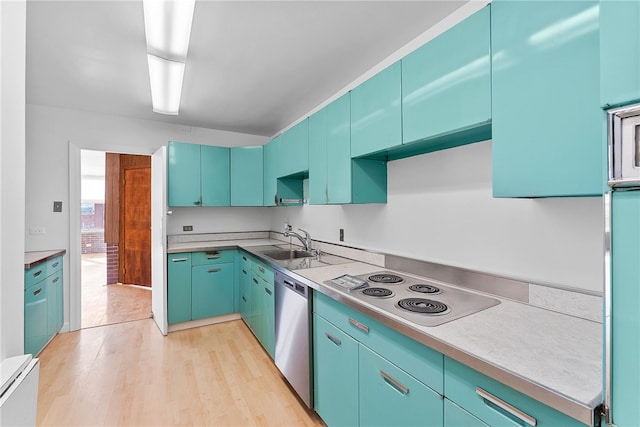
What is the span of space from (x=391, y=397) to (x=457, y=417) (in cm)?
33

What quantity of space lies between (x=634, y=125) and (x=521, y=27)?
72 cm

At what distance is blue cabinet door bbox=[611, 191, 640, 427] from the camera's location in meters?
0.57

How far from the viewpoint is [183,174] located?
341 cm

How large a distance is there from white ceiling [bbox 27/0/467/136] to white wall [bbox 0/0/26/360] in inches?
46.4

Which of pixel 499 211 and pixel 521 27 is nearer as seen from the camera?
pixel 521 27

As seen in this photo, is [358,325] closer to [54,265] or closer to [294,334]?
[294,334]

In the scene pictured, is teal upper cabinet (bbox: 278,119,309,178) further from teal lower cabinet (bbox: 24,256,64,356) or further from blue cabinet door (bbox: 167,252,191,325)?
teal lower cabinet (bbox: 24,256,64,356)

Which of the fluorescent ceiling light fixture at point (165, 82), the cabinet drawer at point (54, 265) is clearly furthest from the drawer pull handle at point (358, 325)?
the cabinet drawer at point (54, 265)

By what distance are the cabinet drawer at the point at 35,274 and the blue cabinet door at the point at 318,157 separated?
2492 millimetres

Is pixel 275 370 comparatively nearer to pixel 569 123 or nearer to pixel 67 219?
pixel 569 123

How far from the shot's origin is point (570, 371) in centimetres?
79

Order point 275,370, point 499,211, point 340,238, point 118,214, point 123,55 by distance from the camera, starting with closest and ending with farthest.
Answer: point 499,211, point 123,55, point 275,370, point 340,238, point 118,214

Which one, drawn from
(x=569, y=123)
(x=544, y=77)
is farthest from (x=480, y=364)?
(x=544, y=77)

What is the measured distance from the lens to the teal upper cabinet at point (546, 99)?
900 mm
